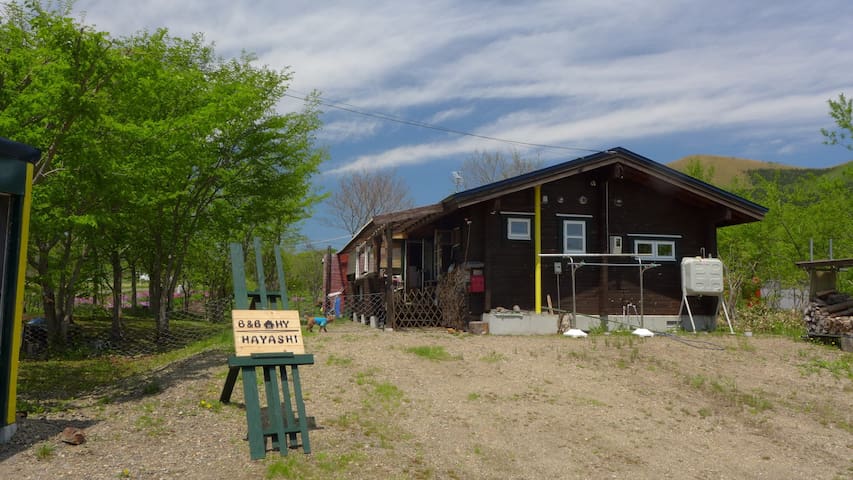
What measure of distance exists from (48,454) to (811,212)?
36.6m

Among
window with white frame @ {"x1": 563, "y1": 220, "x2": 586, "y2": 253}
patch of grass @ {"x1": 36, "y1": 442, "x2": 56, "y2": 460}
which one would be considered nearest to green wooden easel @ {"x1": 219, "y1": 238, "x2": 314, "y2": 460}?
patch of grass @ {"x1": 36, "y1": 442, "x2": 56, "y2": 460}

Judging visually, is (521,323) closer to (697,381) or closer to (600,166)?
(600,166)

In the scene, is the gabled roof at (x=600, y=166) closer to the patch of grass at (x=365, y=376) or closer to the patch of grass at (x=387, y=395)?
the patch of grass at (x=365, y=376)

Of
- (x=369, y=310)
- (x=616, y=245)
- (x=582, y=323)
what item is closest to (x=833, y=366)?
(x=582, y=323)

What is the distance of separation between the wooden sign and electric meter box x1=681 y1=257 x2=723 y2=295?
46.8 feet

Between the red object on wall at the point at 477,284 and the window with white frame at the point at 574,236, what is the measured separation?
281 centimetres

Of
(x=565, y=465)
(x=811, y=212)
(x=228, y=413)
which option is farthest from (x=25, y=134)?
(x=811, y=212)

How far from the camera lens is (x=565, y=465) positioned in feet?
26.0

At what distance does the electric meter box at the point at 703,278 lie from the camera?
62.9ft

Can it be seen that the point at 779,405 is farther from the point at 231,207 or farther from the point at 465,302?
the point at 231,207

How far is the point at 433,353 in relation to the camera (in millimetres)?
13664

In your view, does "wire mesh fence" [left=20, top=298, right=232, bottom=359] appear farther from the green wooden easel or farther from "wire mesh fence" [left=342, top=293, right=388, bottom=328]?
the green wooden easel

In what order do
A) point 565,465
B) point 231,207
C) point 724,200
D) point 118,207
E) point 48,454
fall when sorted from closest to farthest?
point 48,454
point 565,465
point 118,207
point 724,200
point 231,207

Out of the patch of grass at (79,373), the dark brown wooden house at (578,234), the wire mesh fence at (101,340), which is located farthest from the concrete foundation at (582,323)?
the wire mesh fence at (101,340)
